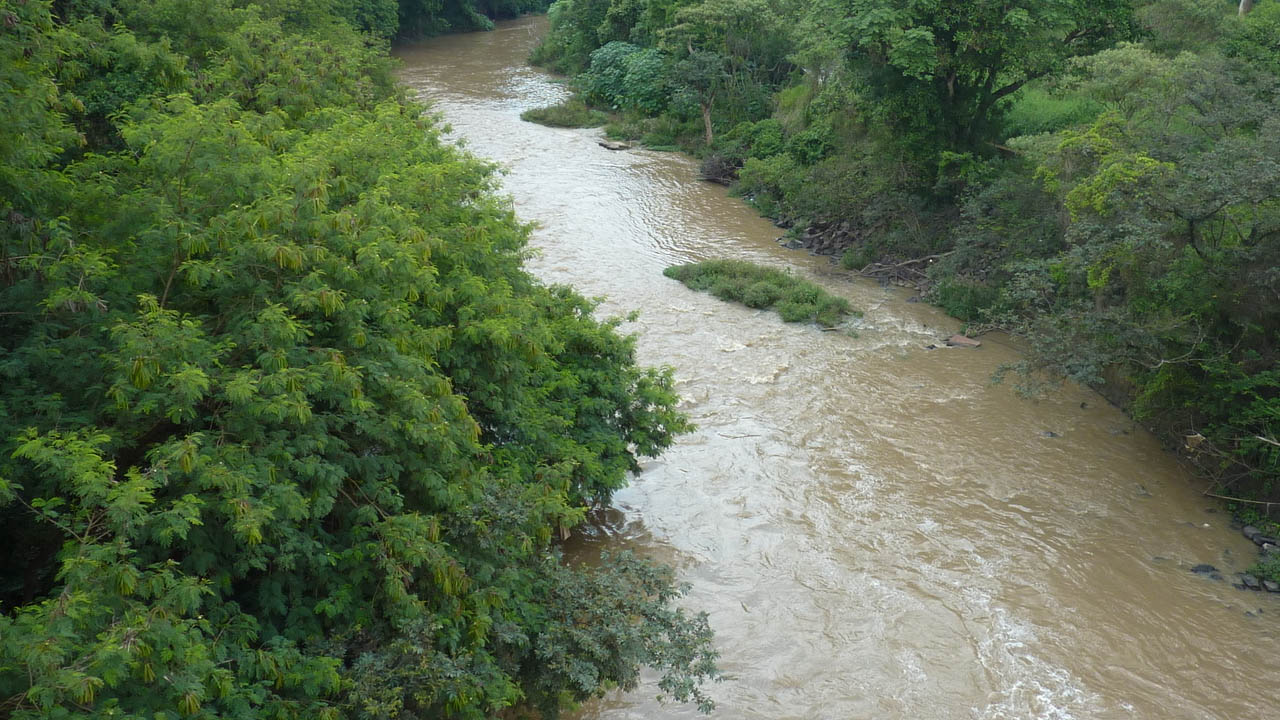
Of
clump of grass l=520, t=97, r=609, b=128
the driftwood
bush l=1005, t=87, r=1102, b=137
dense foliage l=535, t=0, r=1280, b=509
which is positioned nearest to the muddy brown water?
dense foliage l=535, t=0, r=1280, b=509

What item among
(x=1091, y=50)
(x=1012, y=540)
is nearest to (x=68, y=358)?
(x=1012, y=540)

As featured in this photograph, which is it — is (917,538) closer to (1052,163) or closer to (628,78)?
(1052,163)

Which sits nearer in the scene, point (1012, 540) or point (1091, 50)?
point (1012, 540)

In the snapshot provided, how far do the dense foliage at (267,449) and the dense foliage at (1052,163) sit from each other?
26.6 ft

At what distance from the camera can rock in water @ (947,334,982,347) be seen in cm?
1598

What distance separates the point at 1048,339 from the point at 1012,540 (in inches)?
124

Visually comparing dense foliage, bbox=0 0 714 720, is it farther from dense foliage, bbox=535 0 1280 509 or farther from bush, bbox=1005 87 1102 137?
bush, bbox=1005 87 1102 137

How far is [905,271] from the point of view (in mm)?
19016

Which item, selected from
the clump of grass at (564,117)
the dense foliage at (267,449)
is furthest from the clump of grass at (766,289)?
the clump of grass at (564,117)

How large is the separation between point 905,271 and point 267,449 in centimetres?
1560

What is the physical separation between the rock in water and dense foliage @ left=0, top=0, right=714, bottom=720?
9.55 metres

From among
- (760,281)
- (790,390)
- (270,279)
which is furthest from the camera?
(760,281)

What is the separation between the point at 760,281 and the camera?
18.2m

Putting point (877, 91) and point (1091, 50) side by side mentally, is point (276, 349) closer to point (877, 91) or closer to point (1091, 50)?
point (877, 91)
